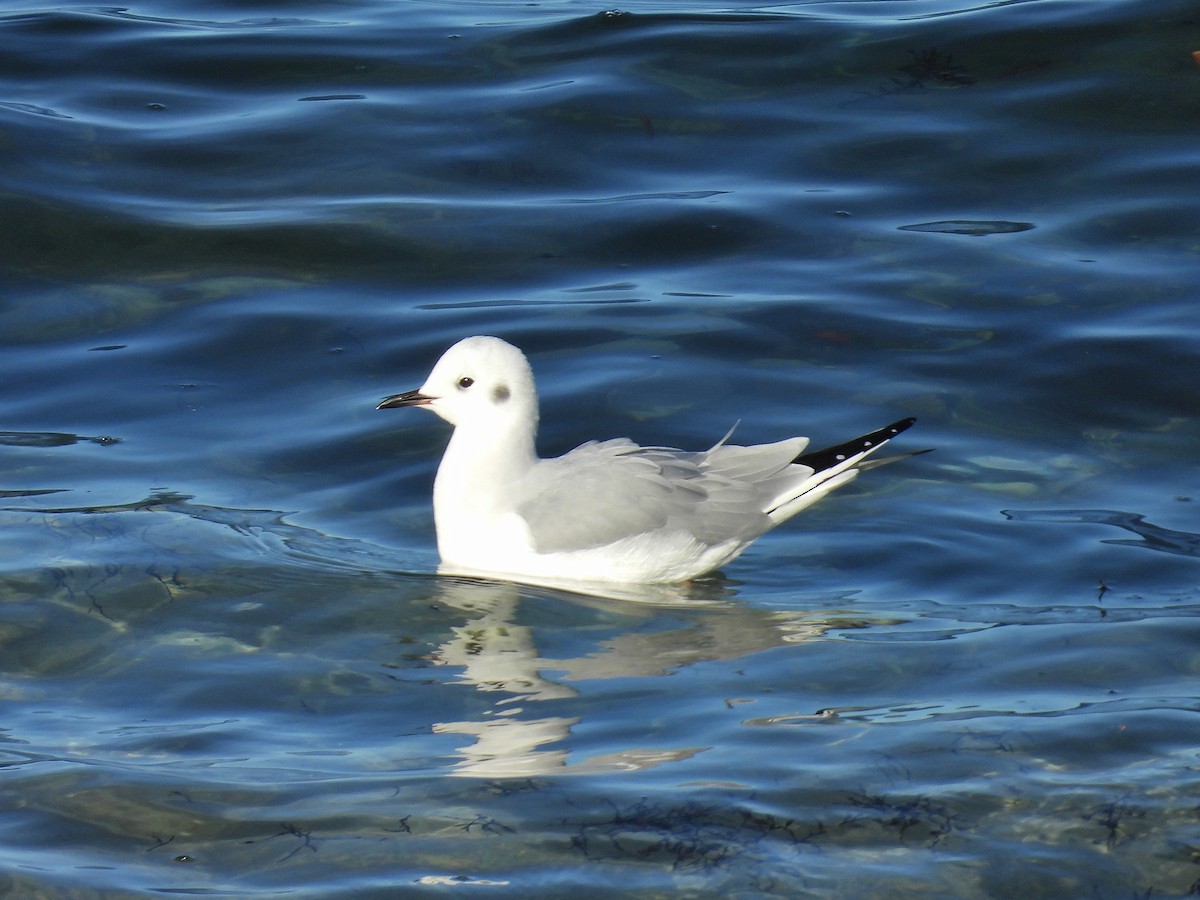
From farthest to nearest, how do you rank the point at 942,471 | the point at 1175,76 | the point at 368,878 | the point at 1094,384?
the point at 1175,76 → the point at 1094,384 → the point at 942,471 → the point at 368,878

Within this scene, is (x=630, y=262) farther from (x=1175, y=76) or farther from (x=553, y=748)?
(x=553, y=748)

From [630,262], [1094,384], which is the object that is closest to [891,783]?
[1094,384]

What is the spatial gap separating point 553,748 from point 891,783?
1.02 meters

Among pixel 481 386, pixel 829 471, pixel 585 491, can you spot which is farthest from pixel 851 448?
pixel 481 386

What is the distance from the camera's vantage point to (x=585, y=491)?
23.0ft

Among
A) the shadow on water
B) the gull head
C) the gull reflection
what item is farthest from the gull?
the shadow on water

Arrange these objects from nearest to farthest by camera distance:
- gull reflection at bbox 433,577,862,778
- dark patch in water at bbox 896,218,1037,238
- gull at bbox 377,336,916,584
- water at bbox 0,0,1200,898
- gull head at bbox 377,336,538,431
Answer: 1. water at bbox 0,0,1200,898
2. gull reflection at bbox 433,577,862,778
3. gull at bbox 377,336,916,584
4. gull head at bbox 377,336,538,431
5. dark patch in water at bbox 896,218,1037,238

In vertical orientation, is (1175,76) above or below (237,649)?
above

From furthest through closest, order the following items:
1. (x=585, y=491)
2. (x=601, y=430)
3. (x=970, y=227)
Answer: (x=970, y=227) → (x=601, y=430) → (x=585, y=491)

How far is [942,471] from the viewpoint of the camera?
7.99 metres

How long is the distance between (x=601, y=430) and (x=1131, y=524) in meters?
2.50

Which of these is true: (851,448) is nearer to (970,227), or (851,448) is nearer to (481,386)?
(481,386)

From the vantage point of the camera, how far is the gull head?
284 inches

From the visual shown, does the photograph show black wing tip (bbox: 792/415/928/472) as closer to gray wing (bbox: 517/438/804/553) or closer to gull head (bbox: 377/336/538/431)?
gray wing (bbox: 517/438/804/553)
